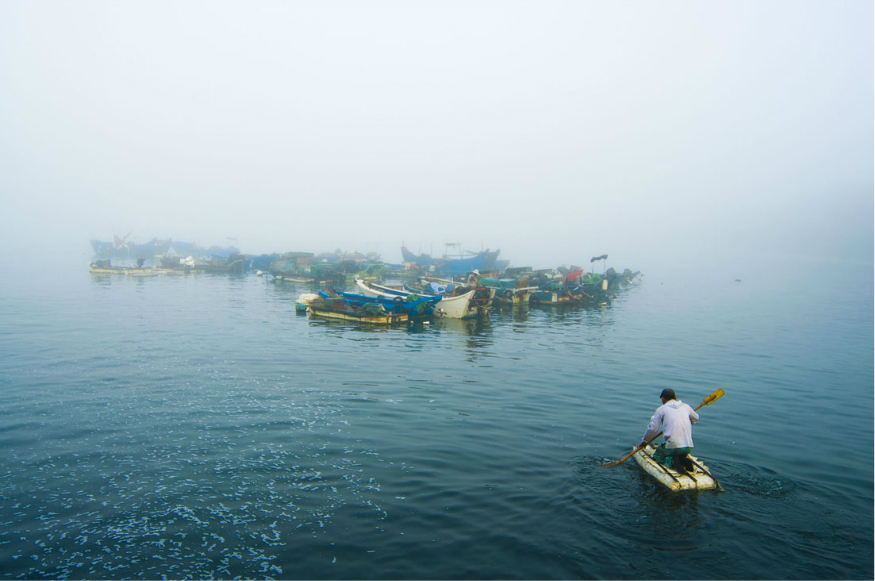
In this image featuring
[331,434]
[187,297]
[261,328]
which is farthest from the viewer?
[187,297]

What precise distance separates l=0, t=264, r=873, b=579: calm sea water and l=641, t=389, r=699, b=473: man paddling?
0.65m

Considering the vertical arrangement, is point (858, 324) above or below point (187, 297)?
below

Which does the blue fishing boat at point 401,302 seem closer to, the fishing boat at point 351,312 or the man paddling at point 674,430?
the fishing boat at point 351,312

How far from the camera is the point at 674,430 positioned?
923 cm

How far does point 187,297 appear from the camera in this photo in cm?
3966

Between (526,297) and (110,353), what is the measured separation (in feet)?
97.8

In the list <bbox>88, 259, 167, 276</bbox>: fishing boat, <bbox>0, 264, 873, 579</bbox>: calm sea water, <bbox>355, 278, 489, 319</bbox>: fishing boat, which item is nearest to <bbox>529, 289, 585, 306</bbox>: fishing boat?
<bbox>355, 278, 489, 319</bbox>: fishing boat

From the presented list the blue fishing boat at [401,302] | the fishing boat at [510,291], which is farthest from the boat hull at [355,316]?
the fishing boat at [510,291]

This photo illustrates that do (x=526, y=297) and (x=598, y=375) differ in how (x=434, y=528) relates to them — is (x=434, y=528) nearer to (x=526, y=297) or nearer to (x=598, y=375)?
(x=598, y=375)

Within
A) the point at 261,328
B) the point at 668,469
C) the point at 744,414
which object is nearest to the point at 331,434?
the point at 668,469

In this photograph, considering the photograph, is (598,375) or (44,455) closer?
(44,455)

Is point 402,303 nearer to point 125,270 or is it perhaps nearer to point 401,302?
point 401,302

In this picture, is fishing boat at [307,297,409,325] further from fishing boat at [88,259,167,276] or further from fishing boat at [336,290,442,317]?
fishing boat at [88,259,167,276]

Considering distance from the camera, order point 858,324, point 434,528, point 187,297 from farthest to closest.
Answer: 1. point 187,297
2. point 858,324
3. point 434,528
